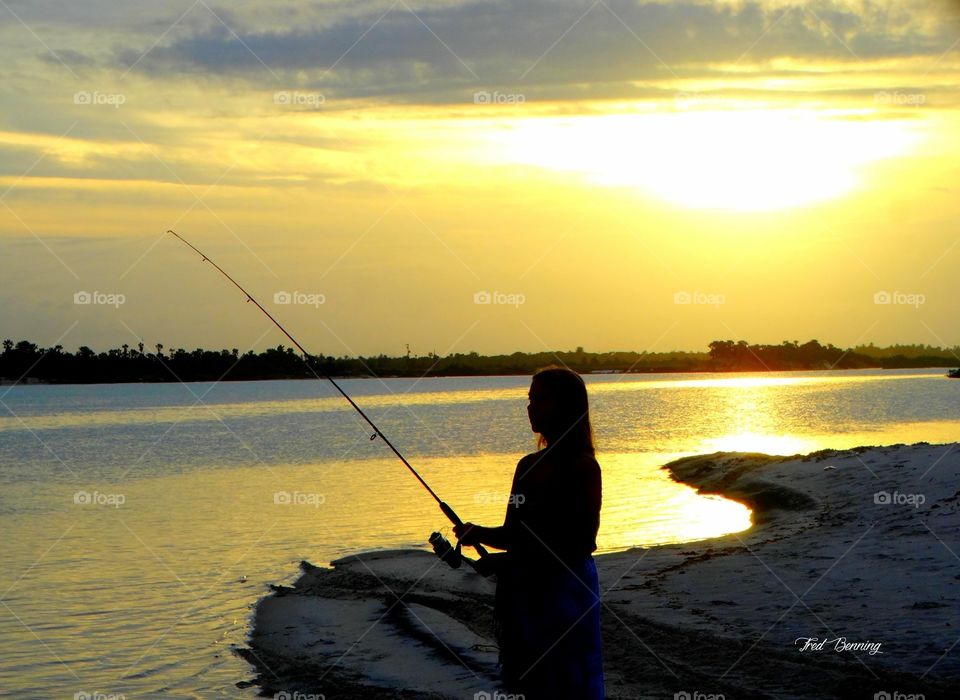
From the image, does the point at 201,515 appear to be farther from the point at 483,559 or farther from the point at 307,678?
the point at 483,559


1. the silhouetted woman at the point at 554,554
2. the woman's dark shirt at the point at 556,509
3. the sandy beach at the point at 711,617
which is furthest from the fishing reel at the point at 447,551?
the sandy beach at the point at 711,617

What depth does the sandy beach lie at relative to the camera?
8.27 m

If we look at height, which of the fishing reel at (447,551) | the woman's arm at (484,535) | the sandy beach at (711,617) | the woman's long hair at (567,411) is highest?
the woman's long hair at (567,411)

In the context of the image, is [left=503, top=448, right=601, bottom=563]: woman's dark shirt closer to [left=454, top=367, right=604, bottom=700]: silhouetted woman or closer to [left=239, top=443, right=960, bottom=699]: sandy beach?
[left=454, top=367, right=604, bottom=700]: silhouetted woman

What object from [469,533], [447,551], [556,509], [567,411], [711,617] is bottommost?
[711,617]

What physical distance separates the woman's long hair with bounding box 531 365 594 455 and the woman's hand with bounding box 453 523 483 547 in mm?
587

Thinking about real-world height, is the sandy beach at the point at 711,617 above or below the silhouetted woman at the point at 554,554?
below

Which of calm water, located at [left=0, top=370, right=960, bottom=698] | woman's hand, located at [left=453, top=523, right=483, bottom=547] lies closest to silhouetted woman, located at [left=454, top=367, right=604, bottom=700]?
woman's hand, located at [left=453, top=523, right=483, bottom=547]

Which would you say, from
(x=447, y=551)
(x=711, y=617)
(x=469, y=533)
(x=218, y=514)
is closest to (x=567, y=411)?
(x=469, y=533)

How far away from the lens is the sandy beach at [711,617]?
827 centimetres

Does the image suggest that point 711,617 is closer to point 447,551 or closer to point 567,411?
point 447,551

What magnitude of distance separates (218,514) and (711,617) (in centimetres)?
1429

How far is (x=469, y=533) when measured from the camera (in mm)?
5242

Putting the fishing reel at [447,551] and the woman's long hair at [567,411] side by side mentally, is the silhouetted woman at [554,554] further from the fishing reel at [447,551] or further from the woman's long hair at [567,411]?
the fishing reel at [447,551]
